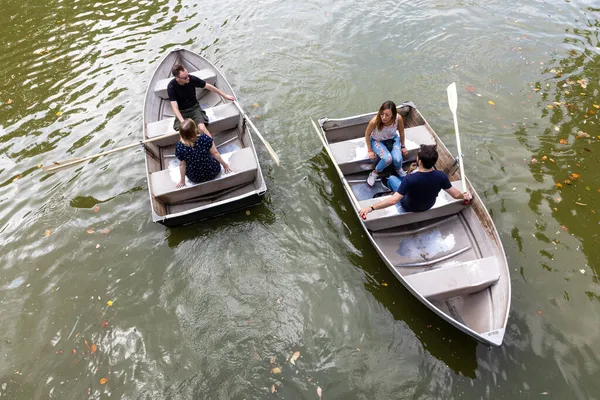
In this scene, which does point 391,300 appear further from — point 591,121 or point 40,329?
point 591,121

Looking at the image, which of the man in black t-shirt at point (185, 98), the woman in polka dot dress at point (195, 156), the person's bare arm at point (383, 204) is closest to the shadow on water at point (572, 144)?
the person's bare arm at point (383, 204)

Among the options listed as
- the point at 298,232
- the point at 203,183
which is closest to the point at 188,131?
the point at 203,183

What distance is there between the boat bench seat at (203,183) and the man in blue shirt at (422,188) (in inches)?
98.6

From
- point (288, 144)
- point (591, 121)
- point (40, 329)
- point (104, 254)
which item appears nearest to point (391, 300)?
point (288, 144)

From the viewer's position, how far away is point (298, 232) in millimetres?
6980

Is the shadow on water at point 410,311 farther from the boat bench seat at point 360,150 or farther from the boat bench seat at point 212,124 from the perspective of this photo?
the boat bench seat at point 212,124

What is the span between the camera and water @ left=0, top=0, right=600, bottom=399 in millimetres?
5336

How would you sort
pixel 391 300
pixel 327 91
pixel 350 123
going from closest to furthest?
pixel 391 300 < pixel 350 123 < pixel 327 91

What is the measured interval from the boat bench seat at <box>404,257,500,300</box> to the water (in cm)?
78

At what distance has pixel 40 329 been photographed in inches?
236

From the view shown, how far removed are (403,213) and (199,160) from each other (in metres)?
3.77

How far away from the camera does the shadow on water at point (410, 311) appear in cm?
527

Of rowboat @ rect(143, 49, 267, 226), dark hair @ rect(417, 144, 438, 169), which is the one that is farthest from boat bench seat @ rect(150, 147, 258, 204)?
dark hair @ rect(417, 144, 438, 169)

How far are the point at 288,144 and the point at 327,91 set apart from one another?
96.4 inches
